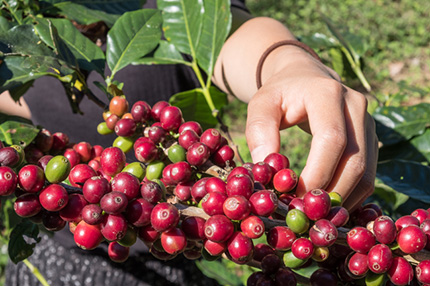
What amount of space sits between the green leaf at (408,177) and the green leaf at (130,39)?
850 mm

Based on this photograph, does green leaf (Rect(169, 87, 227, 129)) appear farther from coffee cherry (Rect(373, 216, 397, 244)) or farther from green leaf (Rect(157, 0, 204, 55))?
coffee cherry (Rect(373, 216, 397, 244))

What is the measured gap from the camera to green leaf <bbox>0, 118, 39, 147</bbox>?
1126 millimetres

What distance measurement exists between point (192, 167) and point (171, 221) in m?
0.21

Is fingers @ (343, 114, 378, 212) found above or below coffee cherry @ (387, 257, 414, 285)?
below

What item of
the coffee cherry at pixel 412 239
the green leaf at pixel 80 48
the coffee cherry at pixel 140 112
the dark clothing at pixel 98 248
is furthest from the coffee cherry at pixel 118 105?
the dark clothing at pixel 98 248

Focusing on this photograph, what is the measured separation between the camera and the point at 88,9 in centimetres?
139

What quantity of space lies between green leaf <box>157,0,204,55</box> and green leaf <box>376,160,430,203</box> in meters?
0.74

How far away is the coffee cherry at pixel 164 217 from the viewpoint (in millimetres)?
757

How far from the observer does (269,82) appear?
1.27 meters

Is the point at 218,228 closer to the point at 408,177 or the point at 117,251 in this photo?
the point at 117,251

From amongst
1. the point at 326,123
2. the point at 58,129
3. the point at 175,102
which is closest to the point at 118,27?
the point at 175,102

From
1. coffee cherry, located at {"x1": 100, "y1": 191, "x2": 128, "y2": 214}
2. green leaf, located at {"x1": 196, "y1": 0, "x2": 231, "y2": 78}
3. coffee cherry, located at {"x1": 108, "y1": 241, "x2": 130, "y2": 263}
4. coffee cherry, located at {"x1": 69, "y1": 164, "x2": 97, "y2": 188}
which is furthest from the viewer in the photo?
green leaf, located at {"x1": 196, "y1": 0, "x2": 231, "y2": 78}

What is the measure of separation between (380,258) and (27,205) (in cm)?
65

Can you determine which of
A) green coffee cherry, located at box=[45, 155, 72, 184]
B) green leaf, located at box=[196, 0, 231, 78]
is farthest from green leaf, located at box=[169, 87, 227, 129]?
green coffee cherry, located at box=[45, 155, 72, 184]
